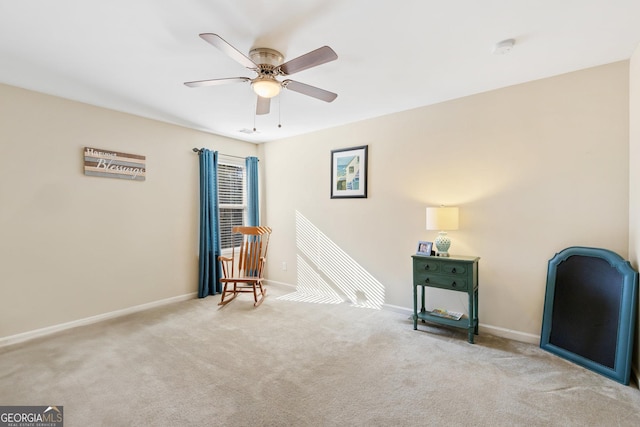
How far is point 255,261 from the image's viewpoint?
4238 millimetres

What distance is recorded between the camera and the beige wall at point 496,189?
245 centimetres

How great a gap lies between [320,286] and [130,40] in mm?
3538

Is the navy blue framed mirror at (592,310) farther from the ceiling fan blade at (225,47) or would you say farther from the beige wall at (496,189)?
the ceiling fan blade at (225,47)

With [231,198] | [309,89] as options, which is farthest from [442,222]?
[231,198]

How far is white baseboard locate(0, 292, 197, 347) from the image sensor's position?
2.79 meters

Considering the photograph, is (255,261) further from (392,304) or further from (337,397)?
(337,397)

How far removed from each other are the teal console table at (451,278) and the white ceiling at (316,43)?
5.62ft

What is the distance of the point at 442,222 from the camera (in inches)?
116

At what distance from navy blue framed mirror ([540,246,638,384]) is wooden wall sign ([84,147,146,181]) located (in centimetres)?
458

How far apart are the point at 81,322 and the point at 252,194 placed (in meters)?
2.72

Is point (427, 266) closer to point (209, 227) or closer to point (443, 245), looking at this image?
point (443, 245)

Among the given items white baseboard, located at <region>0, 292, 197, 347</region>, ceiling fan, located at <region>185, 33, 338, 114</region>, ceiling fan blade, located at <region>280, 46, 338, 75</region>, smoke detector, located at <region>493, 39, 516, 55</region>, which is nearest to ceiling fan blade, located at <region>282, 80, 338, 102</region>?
ceiling fan, located at <region>185, 33, 338, 114</region>

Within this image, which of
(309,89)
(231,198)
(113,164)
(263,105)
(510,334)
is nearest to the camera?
(309,89)

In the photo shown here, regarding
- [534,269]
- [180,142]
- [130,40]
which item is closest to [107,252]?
[180,142]
